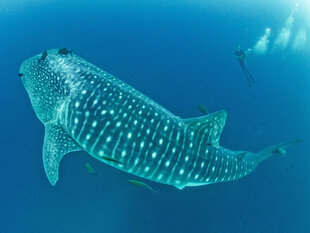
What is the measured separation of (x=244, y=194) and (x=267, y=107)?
2.77 m

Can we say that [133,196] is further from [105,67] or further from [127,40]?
[127,40]

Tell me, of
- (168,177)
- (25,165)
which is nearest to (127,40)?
(25,165)

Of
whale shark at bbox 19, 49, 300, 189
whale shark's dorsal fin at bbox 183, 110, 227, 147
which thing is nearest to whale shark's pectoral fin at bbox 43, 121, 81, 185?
whale shark at bbox 19, 49, 300, 189

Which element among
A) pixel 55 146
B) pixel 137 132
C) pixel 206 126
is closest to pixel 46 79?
pixel 55 146

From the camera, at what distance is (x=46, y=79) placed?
351 centimetres

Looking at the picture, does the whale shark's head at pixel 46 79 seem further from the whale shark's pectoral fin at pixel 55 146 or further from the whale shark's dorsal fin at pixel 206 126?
the whale shark's dorsal fin at pixel 206 126

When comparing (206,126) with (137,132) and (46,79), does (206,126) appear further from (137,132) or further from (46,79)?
(46,79)

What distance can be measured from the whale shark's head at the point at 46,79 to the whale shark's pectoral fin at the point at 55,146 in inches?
9.1

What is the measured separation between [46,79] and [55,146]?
985mm

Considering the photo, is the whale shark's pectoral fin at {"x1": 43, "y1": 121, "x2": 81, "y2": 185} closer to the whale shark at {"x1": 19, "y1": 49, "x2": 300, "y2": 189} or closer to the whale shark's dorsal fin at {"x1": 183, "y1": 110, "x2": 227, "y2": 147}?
the whale shark at {"x1": 19, "y1": 49, "x2": 300, "y2": 189}

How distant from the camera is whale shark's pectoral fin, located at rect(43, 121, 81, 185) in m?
3.41

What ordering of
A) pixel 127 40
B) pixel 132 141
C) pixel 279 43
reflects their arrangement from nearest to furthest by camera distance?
pixel 132 141, pixel 127 40, pixel 279 43

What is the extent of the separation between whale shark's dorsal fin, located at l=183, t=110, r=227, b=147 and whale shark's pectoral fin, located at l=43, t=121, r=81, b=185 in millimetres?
1649

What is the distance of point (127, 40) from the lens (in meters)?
7.33
